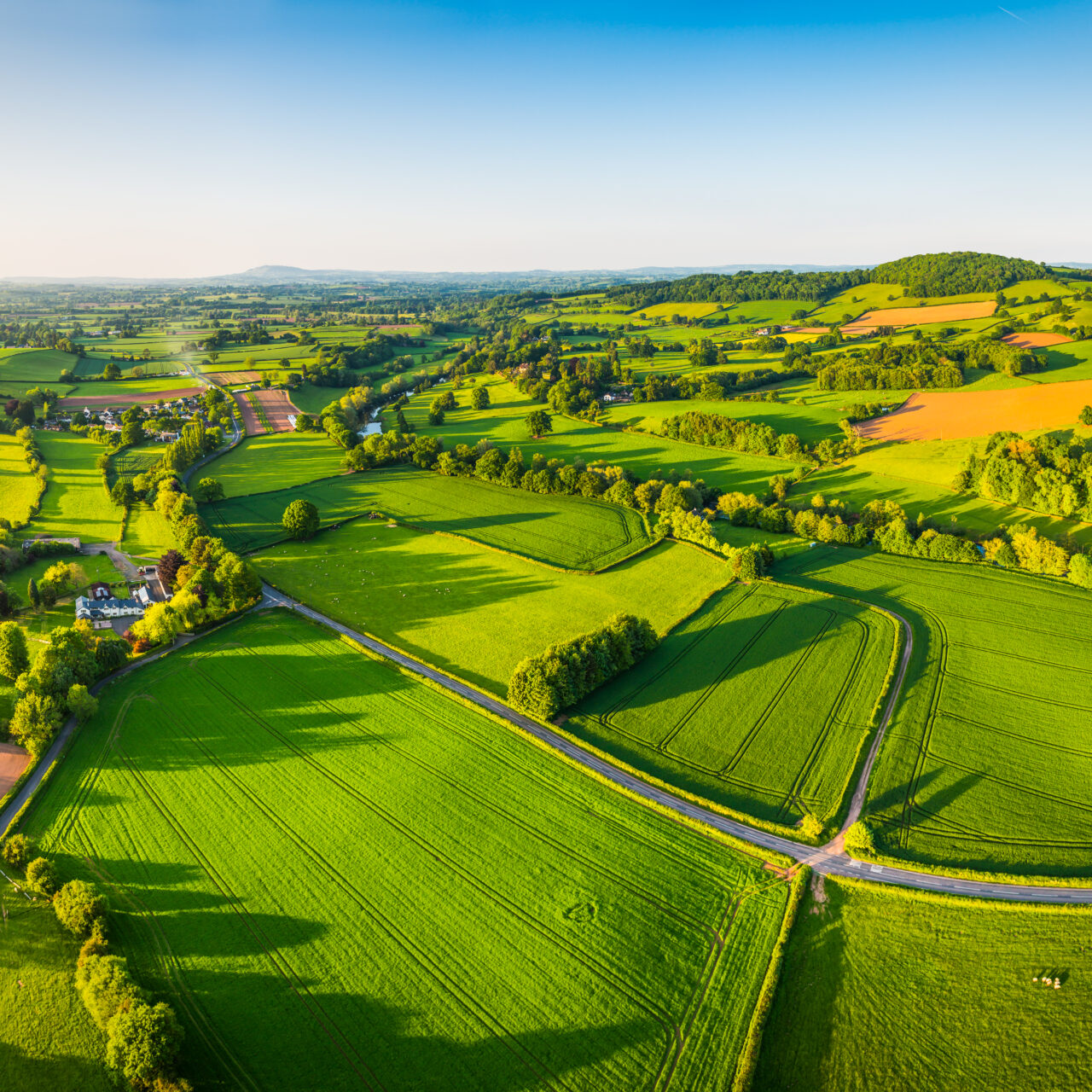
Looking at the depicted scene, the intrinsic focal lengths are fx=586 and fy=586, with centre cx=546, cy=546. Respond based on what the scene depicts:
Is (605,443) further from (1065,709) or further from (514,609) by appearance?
(1065,709)

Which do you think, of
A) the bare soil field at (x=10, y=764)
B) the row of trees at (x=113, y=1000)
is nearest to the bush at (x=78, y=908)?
the row of trees at (x=113, y=1000)

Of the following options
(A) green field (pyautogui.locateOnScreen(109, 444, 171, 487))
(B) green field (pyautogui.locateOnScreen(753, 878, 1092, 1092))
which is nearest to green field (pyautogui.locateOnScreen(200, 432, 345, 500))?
(A) green field (pyautogui.locateOnScreen(109, 444, 171, 487))

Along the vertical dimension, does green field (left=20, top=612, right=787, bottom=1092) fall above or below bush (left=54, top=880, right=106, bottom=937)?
below

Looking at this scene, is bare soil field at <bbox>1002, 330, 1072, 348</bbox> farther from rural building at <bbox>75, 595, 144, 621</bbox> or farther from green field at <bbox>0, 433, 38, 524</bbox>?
green field at <bbox>0, 433, 38, 524</bbox>

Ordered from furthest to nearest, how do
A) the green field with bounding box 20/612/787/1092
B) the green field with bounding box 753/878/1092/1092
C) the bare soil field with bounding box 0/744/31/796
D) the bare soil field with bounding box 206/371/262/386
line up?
the bare soil field with bounding box 206/371/262/386
the bare soil field with bounding box 0/744/31/796
the green field with bounding box 20/612/787/1092
the green field with bounding box 753/878/1092/1092

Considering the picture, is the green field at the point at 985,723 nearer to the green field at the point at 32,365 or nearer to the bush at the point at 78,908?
the bush at the point at 78,908

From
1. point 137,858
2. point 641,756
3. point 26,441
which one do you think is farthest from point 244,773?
point 26,441
